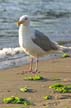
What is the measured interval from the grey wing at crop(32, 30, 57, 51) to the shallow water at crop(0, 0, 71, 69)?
88 cm

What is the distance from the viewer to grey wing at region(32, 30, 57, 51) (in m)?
11.7

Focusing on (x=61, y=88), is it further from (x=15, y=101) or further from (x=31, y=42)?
(x=31, y=42)

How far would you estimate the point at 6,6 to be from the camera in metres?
29.6

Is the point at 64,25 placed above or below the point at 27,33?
below

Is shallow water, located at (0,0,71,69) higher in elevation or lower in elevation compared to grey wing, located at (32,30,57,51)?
lower

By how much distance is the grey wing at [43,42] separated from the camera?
11.7 metres

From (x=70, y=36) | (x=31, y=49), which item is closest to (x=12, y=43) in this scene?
(x=70, y=36)

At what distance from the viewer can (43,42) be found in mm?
11992

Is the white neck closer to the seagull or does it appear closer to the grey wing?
the seagull

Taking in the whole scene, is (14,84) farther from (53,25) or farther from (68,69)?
(53,25)

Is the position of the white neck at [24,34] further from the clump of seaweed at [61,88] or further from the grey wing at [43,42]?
the clump of seaweed at [61,88]

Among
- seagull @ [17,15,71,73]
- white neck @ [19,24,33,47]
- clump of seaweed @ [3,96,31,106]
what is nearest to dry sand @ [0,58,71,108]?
clump of seaweed @ [3,96,31,106]

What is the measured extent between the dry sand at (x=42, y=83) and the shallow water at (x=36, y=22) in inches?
34.9

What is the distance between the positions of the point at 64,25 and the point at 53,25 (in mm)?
790
